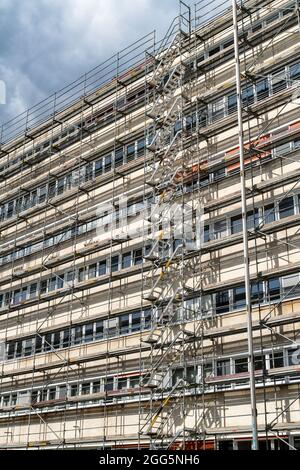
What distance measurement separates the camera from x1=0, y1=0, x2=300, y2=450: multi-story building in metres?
20.1

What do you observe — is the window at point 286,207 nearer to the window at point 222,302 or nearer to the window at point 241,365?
the window at point 222,302

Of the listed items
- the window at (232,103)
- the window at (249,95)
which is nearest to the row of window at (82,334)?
the window at (232,103)

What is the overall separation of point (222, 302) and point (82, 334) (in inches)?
286

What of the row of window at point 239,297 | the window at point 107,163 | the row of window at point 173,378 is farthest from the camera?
the window at point 107,163

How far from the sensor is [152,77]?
27.2 meters

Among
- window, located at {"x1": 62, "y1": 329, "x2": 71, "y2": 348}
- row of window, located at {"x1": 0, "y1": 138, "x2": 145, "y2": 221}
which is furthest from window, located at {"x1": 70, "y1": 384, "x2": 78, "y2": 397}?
row of window, located at {"x1": 0, "y1": 138, "x2": 145, "y2": 221}

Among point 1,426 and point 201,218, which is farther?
point 1,426

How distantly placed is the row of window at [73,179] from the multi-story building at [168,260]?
10 centimetres

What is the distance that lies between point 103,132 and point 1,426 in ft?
44.4

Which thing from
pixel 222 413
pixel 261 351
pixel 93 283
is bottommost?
pixel 222 413

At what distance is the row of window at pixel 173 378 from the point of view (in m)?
19.4

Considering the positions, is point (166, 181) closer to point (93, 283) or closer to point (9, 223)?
point (93, 283)

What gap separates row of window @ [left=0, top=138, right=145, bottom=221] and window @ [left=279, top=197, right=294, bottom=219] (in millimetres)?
7908

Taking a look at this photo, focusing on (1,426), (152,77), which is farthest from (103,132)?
(1,426)
